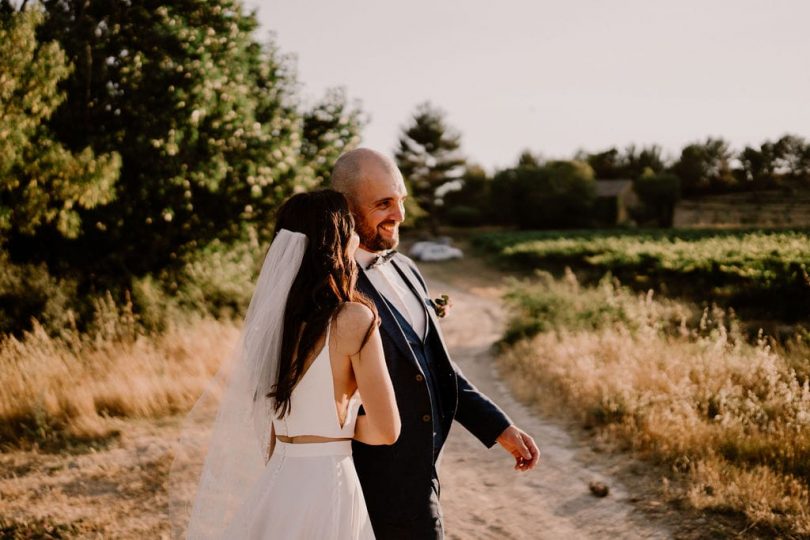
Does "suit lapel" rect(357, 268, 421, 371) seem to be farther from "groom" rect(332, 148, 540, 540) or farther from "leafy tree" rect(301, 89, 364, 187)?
"leafy tree" rect(301, 89, 364, 187)

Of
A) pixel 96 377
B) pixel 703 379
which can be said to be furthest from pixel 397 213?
pixel 96 377

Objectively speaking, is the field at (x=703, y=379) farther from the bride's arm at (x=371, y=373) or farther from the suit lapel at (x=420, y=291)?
the bride's arm at (x=371, y=373)

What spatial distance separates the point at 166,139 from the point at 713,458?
768cm

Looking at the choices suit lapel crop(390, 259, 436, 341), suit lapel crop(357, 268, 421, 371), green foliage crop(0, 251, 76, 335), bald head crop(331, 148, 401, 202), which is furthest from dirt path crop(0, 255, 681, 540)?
green foliage crop(0, 251, 76, 335)

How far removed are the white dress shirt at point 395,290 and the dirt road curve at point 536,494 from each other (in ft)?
7.81

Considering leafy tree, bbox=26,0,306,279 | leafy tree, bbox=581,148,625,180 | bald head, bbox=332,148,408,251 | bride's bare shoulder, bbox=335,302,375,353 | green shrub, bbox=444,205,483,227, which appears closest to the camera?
bride's bare shoulder, bbox=335,302,375,353

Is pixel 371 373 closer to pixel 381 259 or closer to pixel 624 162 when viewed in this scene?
pixel 381 259

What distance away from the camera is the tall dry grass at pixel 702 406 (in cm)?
415

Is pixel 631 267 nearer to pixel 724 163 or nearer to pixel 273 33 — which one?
pixel 273 33

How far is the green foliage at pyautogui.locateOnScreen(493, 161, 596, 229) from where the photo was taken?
4231cm

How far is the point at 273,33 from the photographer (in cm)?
1081

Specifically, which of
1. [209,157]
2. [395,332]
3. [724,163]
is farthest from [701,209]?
[395,332]

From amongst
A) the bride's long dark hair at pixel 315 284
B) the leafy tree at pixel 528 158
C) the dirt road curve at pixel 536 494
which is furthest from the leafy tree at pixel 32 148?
the leafy tree at pixel 528 158

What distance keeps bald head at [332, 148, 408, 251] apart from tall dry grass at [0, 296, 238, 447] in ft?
14.3
